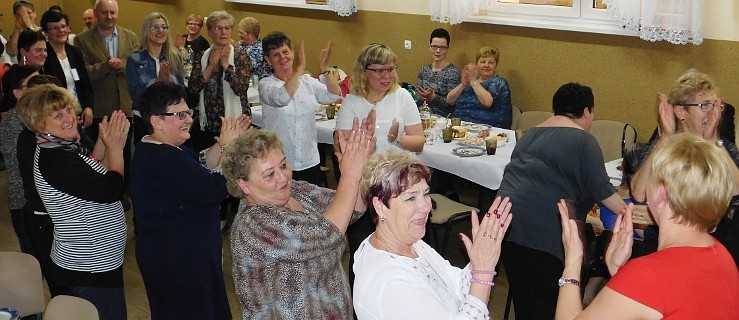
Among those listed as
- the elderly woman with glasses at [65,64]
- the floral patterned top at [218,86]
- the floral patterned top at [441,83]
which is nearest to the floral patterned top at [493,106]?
the floral patterned top at [441,83]

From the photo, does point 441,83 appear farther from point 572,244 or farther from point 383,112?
point 572,244

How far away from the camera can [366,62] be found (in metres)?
4.75

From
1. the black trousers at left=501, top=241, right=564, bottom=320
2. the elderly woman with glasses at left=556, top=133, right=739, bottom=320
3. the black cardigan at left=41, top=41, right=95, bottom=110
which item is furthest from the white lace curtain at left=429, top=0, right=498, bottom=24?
the elderly woman with glasses at left=556, top=133, right=739, bottom=320

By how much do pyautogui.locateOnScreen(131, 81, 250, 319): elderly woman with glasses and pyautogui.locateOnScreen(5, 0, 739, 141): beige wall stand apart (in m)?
3.69

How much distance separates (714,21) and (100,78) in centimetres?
485

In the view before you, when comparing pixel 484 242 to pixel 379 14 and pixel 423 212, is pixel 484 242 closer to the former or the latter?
pixel 423 212

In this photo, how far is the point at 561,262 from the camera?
12.4 ft

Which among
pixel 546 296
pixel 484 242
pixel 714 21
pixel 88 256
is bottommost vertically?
pixel 546 296

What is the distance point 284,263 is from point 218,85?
3.75 m

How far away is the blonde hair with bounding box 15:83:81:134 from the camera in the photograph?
147 inches

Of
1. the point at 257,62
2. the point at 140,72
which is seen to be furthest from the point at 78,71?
the point at 257,62

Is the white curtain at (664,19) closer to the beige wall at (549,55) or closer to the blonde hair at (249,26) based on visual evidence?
the beige wall at (549,55)

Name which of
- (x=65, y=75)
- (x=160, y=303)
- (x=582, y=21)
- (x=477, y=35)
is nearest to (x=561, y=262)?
(x=160, y=303)

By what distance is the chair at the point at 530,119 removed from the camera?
6.34 metres
